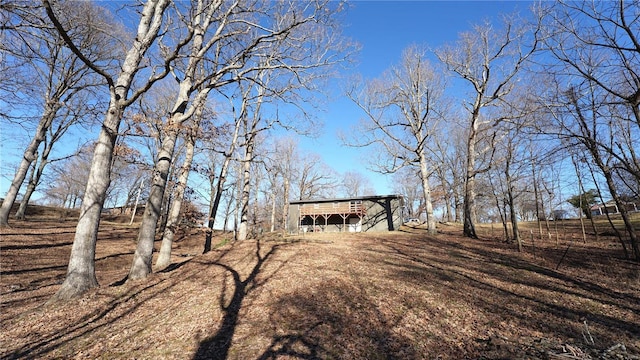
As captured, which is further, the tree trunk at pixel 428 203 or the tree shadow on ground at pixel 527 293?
the tree trunk at pixel 428 203

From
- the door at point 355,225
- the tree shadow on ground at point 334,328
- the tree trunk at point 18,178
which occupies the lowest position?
the tree shadow on ground at point 334,328

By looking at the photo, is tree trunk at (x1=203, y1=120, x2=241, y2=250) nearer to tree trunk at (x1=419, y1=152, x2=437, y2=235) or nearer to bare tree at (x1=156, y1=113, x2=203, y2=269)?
bare tree at (x1=156, y1=113, x2=203, y2=269)

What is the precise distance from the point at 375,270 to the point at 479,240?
32.7 feet

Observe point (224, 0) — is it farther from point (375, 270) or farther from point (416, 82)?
point (416, 82)

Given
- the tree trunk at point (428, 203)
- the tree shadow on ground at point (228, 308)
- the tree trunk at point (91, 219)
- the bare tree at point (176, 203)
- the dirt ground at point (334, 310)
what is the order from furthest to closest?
the tree trunk at point (428, 203) < the bare tree at point (176, 203) < the tree trunk at point (91, 219) < the dirt ground at point (334, 310) < the tree shadow on ground at point (228, 308)

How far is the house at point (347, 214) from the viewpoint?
88.7ft

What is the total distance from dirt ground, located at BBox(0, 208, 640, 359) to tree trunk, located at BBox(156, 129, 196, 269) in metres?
0.69

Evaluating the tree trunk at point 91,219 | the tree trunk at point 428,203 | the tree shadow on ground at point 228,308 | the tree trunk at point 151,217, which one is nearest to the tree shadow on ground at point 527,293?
the tree shadow on ground at point 228,308

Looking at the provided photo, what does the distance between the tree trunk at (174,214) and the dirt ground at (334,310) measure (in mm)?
693

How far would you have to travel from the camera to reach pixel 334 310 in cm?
589

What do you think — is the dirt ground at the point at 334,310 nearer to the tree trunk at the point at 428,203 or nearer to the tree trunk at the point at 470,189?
the tree trunk at the point at 470,189

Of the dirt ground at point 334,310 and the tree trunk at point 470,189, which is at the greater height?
the tree trunk at point 470,189

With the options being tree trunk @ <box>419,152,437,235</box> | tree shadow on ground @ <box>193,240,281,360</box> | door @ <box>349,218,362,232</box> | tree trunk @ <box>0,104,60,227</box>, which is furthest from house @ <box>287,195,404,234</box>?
tree trunk @ <box>0,104,60,227</box>

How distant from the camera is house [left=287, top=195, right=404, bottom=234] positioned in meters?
27.0
